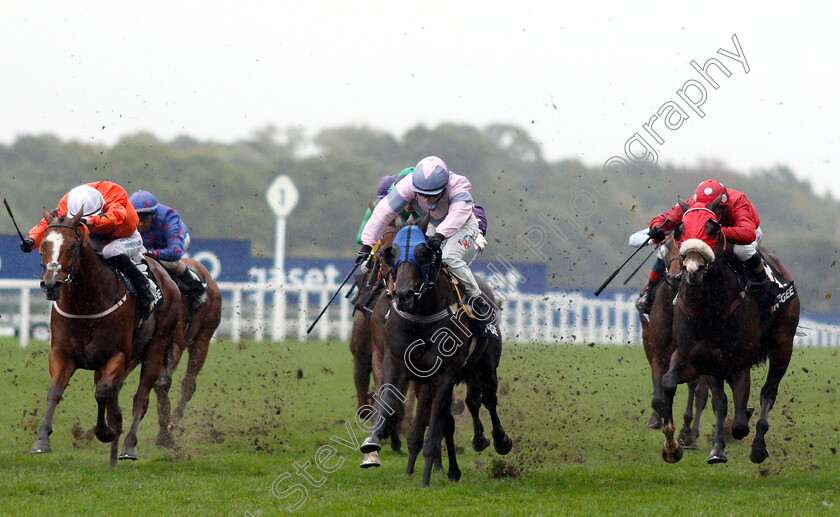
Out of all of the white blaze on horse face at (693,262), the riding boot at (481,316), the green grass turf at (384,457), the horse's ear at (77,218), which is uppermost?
the horse's ear at (77,218)

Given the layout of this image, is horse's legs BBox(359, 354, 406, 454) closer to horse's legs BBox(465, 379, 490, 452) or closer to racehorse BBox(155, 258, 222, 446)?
horse's legs BBox(465, 379, 490, 452)

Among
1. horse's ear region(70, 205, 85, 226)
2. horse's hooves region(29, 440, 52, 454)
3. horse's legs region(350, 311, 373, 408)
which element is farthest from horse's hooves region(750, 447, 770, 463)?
horse's ear region(70, 205, 85, 226)

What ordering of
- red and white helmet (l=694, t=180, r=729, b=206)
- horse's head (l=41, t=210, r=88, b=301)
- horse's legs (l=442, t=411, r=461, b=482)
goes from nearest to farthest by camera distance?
1. horse's head (l=41, t=210, r=88, b=301)
2. horse's legs (l=442, t=411, r=461, b=482)
3. red and white helmet (l=694, t=180, r=729, b=206)

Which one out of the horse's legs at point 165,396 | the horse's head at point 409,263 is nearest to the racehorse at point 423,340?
the horse's head at point 409,263

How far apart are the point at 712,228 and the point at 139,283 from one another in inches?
165

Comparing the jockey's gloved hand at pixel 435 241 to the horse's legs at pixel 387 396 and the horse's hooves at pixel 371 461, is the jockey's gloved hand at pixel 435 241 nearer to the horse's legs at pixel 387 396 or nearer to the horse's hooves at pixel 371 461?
the horse's legs at pixel 387 396

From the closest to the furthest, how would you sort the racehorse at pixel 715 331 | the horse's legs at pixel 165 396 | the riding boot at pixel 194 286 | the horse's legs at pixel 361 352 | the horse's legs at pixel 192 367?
the racehorse at pixel 715 331 → the horse's legs at pixel 361 352 → the horse's legs at pixel 165 396 → the riding boot at pixel 194 286 → the horse's legs at pixel 192 367

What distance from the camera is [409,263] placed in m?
6.58

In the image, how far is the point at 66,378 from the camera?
7.30 metres

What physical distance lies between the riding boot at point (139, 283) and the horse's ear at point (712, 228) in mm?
4116

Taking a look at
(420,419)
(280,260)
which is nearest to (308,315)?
(280,260)

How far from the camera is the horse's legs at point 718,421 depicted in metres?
7.36

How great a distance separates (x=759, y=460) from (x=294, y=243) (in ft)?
90.1

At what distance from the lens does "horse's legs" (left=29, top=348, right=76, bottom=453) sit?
274 inches
